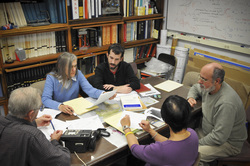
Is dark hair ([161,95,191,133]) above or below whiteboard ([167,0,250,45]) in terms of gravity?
below

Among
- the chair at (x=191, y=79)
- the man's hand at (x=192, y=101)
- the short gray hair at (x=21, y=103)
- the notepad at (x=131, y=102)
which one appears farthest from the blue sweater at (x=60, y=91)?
the chair at (x=191, y=79)

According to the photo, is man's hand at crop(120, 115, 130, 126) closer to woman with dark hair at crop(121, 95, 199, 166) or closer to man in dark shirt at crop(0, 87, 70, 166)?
woman with dark hair at crop(121, 95, 199, 166)

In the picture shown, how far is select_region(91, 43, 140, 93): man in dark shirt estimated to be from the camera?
2592mm

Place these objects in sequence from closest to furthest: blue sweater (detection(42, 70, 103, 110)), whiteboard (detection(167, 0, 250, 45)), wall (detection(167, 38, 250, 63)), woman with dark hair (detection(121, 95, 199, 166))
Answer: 1. woman with dark hair (detection(121, 95, 199, 166))
2. blue sweater (detection(42, 70, 103, 110))
3. whiteboard (detection(167, 0, 250, 45))
4. wall (detection(167, 38, 250, 63))

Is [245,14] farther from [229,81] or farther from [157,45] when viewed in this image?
[157,45]

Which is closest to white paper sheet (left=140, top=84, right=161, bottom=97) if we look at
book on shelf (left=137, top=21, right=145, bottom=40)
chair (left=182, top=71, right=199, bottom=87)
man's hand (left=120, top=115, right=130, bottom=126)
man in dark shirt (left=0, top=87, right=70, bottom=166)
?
chair (left=182, top=71, right=199, bottom=87)

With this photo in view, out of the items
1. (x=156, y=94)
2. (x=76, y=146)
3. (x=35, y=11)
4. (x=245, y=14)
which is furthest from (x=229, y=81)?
(x=35, y=11)

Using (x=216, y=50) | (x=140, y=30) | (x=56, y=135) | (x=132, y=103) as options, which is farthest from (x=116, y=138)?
(x=140, y=30)

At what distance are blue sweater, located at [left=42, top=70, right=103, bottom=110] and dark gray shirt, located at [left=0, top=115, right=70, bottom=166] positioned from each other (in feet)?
2.61

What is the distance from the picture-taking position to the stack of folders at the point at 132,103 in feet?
6.71

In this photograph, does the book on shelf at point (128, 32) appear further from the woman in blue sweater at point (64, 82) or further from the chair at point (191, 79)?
the woman in blue sweater at point (64, 82)

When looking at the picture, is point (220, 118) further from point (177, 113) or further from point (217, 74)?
point (177, 113)

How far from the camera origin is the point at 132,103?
6.92 feet

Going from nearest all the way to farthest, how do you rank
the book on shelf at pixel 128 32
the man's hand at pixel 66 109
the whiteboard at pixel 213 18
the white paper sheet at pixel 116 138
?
the white paper sheet at pixel 116 138 < the man's hand at pixel 66 109 < the whiteboard at pixel 213 18 < the book on shelf at pixel 128 32
